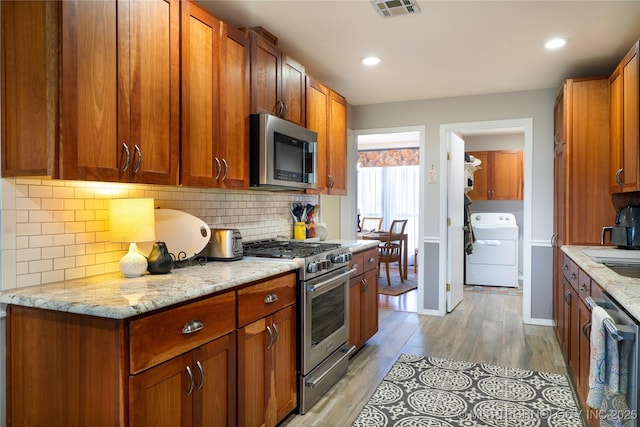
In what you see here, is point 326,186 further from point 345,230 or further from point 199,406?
point 199,406

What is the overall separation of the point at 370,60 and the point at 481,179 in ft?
13.7

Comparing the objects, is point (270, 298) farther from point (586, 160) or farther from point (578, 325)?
point (586, 160)

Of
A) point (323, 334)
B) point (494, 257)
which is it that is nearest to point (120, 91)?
point (323, 334)

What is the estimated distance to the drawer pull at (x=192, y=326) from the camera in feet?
5.36

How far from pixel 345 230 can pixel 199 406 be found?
3.51 metres

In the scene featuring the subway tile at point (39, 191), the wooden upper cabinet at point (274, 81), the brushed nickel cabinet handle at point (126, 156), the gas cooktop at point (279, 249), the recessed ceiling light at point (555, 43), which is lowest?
the gas cooktop at point (279, 249)

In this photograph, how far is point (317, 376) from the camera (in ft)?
8.50

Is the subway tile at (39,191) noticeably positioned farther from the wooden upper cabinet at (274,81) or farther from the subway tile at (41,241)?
the wooden upper cabinet at (274,81)

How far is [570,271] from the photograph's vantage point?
2.93 metres

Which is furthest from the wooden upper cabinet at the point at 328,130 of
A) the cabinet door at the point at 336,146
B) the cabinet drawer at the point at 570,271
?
the cabinet drawer at the point at 570,271

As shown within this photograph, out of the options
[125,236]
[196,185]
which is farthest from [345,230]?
[125,236]

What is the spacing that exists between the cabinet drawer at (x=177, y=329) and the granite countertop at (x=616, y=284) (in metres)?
1.51

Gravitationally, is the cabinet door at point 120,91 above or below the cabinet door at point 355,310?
above

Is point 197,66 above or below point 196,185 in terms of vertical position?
above
